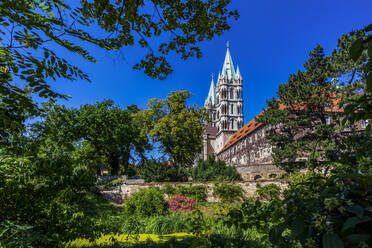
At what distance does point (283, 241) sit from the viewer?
4.47 feet

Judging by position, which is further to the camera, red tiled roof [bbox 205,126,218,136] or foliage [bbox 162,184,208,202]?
red tiled roof [bbox 205,126,218,136]

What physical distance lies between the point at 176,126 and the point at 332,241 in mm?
22392

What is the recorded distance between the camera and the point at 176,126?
23219 mm

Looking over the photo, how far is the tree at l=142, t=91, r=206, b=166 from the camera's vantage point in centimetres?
2336

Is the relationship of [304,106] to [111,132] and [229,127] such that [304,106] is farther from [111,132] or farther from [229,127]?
[229,127]

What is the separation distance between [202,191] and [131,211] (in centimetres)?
501

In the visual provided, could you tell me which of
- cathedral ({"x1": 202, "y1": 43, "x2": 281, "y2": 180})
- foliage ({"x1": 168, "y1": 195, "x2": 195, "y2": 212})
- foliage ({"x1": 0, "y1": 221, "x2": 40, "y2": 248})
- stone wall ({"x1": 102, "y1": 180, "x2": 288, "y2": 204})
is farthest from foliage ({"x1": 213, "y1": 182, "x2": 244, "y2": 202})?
cathedral ({"x1": 202, "y1": 43, "x2": 281, "y2": 180})

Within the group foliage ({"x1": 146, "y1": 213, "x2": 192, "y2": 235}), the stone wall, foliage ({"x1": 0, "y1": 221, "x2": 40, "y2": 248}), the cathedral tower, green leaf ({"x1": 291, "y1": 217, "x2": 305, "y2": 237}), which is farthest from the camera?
the cathedral tower

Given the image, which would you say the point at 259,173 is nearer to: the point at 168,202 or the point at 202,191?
the point at 202,191

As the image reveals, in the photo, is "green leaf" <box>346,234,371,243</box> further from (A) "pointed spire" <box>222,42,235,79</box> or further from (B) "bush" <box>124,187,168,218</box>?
(A) "pointed spire" <box>222,42,235,79</box>

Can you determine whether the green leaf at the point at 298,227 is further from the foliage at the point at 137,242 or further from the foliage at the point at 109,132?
the foliage at the point at 109,132

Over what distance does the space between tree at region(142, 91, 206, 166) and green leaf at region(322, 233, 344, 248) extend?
21.8 meters

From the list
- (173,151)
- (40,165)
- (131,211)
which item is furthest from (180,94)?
(40,165)

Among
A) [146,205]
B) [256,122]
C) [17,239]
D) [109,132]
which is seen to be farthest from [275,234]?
[256,122]
